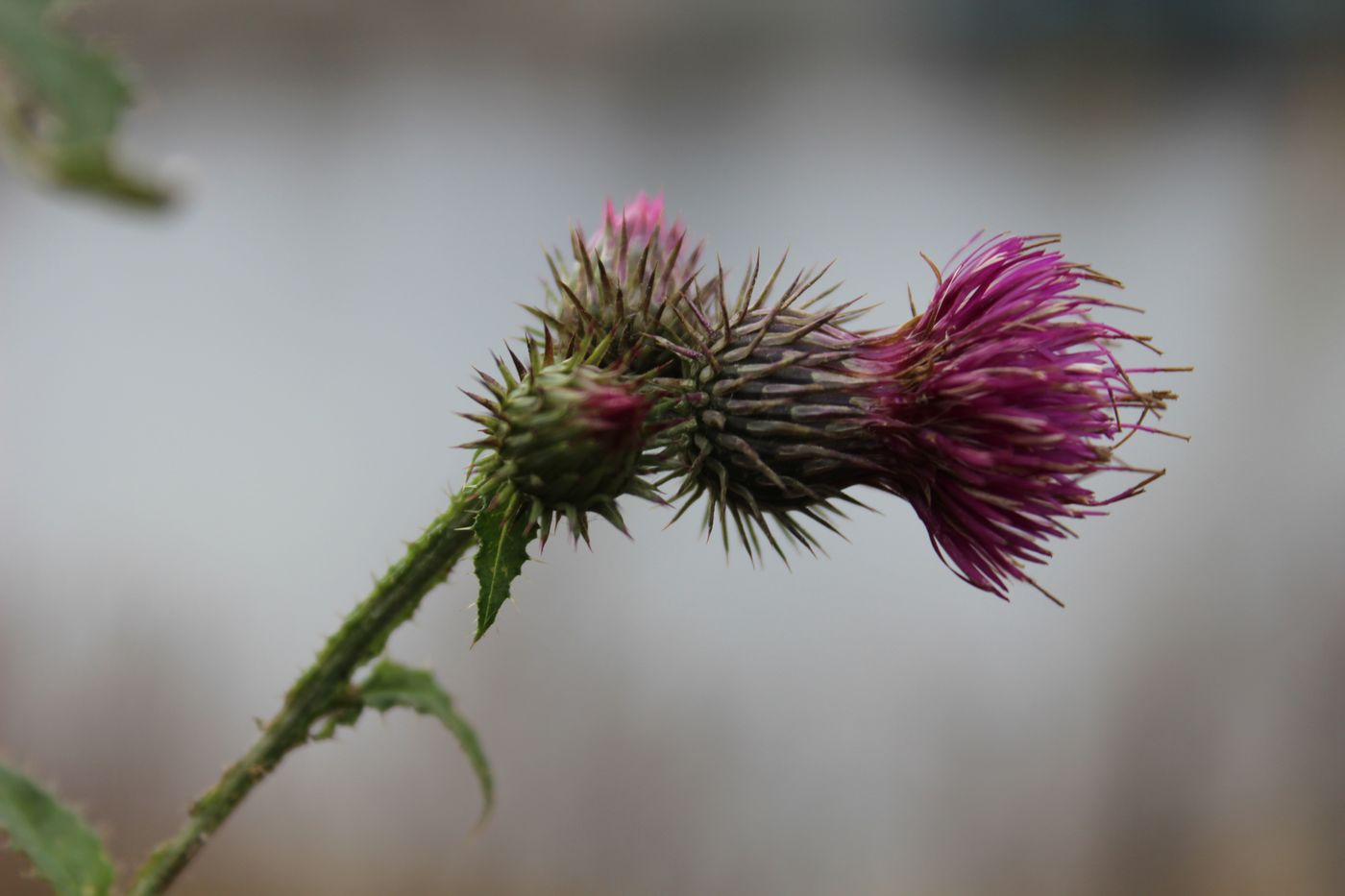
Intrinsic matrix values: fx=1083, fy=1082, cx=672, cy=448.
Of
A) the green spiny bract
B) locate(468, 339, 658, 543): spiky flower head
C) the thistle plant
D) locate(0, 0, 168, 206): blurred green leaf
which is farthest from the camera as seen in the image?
the green spiny bract

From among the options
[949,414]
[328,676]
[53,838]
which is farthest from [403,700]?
[949,414]

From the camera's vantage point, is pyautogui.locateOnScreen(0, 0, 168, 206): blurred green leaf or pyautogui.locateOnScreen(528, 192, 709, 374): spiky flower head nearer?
pyautogui.locateOnScreen(0, 0, 168, 206): blurred green leaf

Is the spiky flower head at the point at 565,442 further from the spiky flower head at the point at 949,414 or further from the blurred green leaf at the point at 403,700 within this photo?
the blurred green leaf at the point at 403,700

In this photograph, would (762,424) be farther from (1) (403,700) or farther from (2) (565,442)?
(1) (403,700)

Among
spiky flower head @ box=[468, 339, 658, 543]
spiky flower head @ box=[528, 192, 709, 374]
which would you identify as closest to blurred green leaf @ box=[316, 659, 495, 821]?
spiky flower head @ box=[468, 339, 658, 543]

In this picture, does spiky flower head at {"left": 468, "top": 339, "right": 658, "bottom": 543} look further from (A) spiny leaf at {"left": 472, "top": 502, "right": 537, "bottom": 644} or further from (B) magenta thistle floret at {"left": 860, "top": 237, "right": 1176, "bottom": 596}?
(B) magenta thistle floret at {"left": 860, "top": 237, "right": 1176, "bottom": 596}

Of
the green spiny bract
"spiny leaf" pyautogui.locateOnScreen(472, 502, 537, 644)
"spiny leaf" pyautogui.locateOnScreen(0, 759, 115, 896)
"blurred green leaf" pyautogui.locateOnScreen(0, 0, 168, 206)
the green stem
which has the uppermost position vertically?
the green spiny bract

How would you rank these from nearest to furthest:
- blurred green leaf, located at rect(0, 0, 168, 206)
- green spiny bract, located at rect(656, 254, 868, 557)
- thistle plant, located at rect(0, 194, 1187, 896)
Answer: blurred green leaf, located at rect(0, 0, 168, 206)
thistle plant, located at rect(0, 194, 1187, 896)
green spiny bract, located at rect(656, 254, 868, 557)
